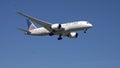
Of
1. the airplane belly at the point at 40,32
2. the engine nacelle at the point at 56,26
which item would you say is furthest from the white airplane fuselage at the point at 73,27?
the airplane belly at the point at 40,32

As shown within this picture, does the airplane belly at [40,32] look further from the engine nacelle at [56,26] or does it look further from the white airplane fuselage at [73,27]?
the white airplane fuselage at [73,27]

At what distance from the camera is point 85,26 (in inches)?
3278

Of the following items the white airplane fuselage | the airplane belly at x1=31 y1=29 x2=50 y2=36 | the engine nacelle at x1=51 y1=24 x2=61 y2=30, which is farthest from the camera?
the airplane belly at x1=31 y1=29 x2=50 y2=36

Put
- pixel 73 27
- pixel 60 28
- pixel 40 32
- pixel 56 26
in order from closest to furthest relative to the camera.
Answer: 1. pixel 73 27
2. pixel 60 28
3. pixel 56 26
4. pixel 40 32

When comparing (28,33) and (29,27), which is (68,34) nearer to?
(28,33)

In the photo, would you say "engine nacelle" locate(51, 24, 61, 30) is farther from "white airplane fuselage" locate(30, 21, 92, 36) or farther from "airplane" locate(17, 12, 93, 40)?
"white airplane fuselage" locate(30, 21, 92, 36)

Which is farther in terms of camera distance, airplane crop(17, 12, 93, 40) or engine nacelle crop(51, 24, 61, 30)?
engine nacelle crop(51, 24, 61, 30)

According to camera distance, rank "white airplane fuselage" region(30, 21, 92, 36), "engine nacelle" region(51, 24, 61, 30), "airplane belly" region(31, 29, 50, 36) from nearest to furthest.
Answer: "white airplane fuselage" region(30, 21, 92, 36), "engine nacelle" region(51, 24, 61, 30), "airplane belly" region(31, 29, 50, 36)

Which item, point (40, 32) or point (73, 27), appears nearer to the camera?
point (73, 27)

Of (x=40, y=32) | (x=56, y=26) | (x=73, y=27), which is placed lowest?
(x=73, y=27)

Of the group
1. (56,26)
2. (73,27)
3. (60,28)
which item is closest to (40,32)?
(56,26)

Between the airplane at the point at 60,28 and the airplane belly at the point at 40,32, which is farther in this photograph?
the airplane belly at the point at 40,32

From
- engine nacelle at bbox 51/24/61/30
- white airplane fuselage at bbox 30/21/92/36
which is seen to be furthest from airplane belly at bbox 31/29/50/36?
white airplane fuselage at bbox 30/21/92/36

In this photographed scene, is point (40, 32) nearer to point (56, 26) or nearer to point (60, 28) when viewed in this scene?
point (56, 26)
